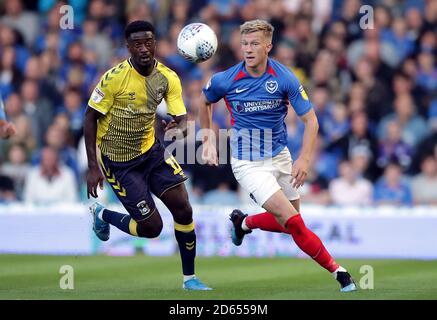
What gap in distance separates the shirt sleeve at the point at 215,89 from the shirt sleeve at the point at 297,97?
2.26ft

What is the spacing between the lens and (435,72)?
61.2 feet

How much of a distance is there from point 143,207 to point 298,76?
7764 millimetres

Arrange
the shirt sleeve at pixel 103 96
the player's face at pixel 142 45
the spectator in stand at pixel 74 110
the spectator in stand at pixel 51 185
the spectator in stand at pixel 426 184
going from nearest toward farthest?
the player's face at pixel 142 45, the shirt sleeve at pixel 103 96, the spectator in stand at pixel 426 184, the spectator in stand at pixel 51 185, the spectator in stand at pixel 74 110

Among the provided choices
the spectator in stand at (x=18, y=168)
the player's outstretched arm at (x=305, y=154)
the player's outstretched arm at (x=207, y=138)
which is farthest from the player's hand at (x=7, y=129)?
the spectator in stand at (x=18, y=168)

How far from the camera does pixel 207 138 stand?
11203 millimetres

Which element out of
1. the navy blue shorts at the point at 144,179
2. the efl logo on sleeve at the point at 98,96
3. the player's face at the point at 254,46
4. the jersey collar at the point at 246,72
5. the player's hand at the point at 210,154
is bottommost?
the navy blue shorts at the point at 144,179

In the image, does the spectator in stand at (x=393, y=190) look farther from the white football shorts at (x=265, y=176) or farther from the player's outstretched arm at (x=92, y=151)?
the player's outstretched arm at (x=92, y=151)

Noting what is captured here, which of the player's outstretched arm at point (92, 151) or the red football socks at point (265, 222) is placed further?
the red football socks at point (265, 222)

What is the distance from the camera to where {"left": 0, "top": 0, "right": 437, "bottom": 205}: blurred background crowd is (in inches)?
682

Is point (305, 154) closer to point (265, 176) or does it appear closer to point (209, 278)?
point (265, 176)

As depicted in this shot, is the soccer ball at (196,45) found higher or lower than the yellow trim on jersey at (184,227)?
higher

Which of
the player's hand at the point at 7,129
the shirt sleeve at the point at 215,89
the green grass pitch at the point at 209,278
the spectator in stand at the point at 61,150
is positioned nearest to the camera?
the green grass pitch at the point at 209,278

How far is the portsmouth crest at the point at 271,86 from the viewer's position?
11.1 metres
